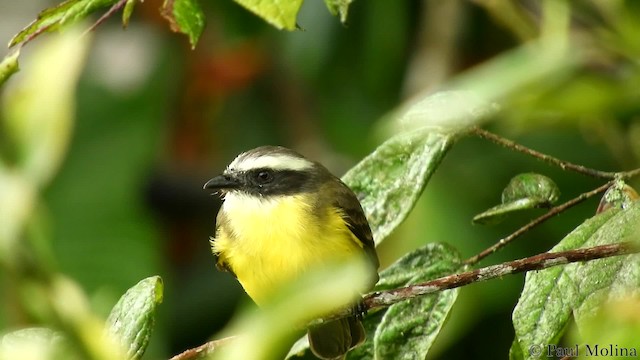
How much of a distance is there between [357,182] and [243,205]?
76 cm

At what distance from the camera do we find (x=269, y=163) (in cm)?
287

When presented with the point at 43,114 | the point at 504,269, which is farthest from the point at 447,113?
the point at 504,269

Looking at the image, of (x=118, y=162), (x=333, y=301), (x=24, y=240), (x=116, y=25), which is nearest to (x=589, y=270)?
(x=333, y=301)

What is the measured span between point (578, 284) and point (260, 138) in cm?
321

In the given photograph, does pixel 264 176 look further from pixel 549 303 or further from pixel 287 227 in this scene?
pixel 549 303

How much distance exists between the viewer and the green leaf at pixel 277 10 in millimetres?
1564

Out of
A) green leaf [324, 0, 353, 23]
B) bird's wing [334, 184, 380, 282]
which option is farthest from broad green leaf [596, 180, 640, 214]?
bird's wing [334, 184, 380, 282]

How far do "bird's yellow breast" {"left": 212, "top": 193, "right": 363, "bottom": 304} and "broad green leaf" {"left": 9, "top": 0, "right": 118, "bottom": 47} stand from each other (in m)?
0.96

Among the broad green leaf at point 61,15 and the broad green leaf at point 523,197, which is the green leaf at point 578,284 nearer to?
the broad green leaf at point 523,197

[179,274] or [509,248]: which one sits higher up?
[179,274]

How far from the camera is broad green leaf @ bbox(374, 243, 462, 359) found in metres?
1.81

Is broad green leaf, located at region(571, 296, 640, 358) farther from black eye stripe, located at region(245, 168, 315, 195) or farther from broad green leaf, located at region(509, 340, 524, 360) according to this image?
black eye stripe, located at region(245, 168, 315, 195)

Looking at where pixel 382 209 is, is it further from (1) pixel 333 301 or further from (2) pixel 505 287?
(2) pixel 505 287

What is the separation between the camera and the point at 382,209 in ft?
6.54
